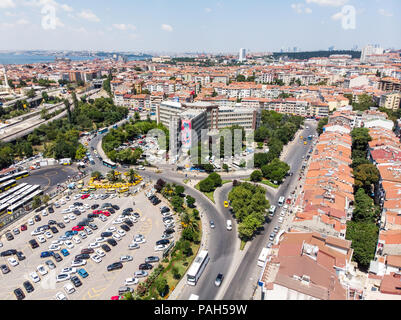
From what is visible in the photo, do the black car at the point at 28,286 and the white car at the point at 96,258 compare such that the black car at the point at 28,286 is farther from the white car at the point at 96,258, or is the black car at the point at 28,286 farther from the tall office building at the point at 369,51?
the tall office building at the point at 369,51

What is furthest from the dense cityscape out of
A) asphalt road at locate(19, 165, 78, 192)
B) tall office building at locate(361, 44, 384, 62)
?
tall office building at locate(361, 44, 384, 62)

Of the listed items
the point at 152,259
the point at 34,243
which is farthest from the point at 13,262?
the point at 152,259

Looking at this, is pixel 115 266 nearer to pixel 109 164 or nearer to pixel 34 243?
pixel 34 243

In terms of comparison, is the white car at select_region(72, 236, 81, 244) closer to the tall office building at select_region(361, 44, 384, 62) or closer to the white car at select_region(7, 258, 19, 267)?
the white car at select_region(7, 258, 19, 267)

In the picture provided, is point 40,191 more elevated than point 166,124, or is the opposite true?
point 166,124

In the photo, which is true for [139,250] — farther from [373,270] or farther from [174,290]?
[373,270]
